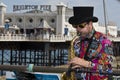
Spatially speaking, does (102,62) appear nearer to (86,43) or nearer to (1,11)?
(86,43)

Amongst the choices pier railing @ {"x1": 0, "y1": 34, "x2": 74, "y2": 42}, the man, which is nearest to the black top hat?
the man

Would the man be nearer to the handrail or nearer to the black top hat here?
the black top hat

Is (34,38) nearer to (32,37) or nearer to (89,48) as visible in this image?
(32,37)

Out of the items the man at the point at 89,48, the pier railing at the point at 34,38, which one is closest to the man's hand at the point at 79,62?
the man at the point at 89,48

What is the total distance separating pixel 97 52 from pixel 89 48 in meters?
0.08

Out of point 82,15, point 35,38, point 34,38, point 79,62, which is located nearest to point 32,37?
point 34,38

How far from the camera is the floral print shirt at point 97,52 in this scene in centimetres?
366

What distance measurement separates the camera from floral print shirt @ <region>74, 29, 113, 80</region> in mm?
3658

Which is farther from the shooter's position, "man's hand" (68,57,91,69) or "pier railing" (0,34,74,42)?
"pier railing" (0,34,74,42)

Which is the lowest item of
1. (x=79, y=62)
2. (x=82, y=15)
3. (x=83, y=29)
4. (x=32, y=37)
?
(x=32, y=37)

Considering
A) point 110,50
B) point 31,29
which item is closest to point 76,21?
point 110,50

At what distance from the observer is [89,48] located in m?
3.70

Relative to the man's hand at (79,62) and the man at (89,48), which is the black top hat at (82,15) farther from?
the man's hand at (79,62)

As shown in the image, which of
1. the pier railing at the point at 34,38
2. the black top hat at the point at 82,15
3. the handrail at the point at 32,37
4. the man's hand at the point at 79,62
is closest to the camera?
the man's hand at the point at 79,62
